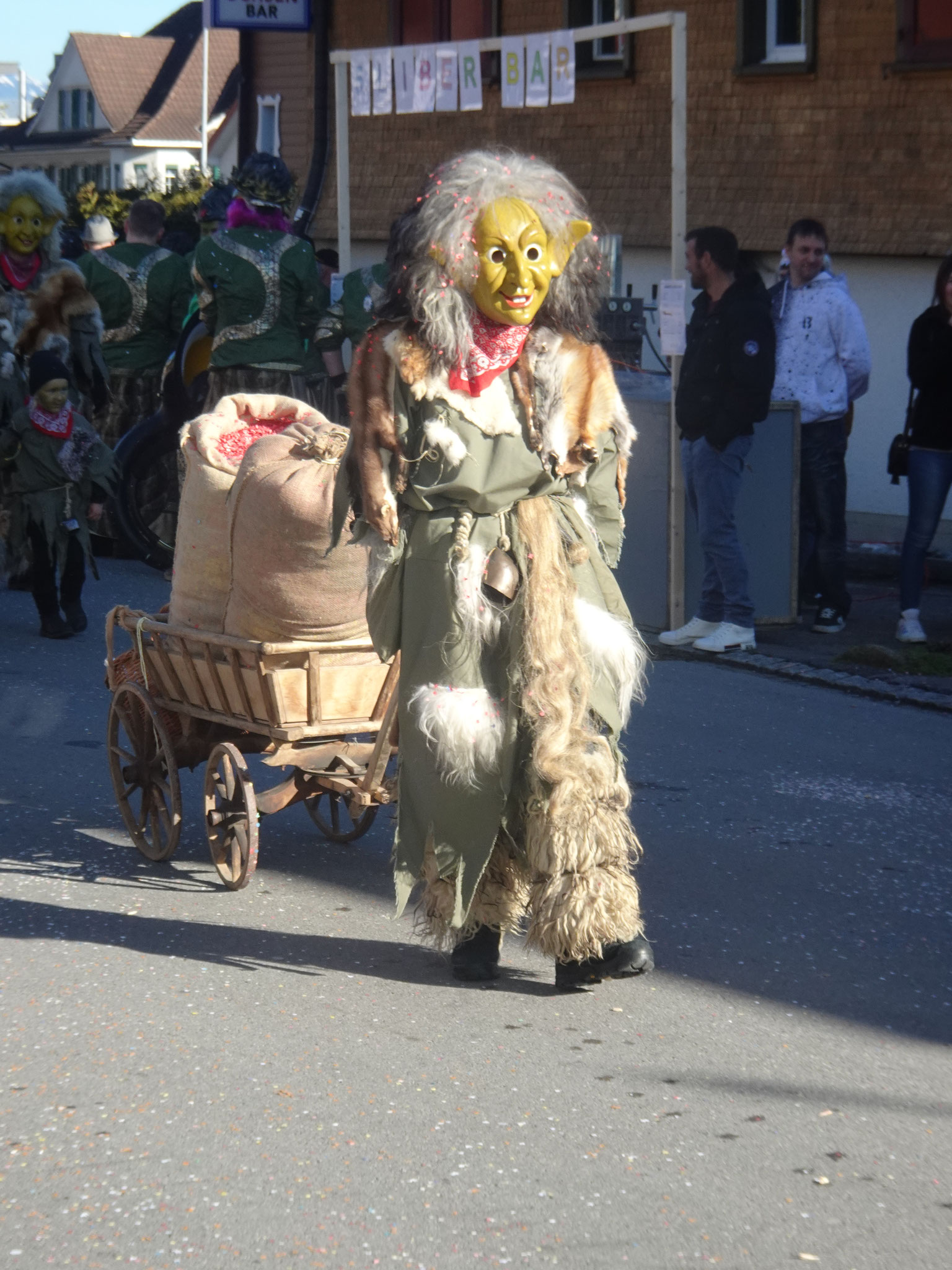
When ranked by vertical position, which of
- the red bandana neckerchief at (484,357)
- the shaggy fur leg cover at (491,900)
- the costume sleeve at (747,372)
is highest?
the red bandana neckerchief at (484,357)

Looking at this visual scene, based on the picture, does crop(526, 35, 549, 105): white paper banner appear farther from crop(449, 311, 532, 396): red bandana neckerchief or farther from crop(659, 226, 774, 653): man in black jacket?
crop(449, 311, 532, 396): red bandana neckerchief

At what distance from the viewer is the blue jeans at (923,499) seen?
8883 mm

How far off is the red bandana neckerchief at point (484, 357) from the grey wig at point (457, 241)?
3 cm

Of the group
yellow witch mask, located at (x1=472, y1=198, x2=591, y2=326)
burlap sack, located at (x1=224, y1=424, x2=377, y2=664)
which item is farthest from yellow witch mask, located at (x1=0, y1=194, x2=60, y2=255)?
yellow witch mask, located at (x1=472, y1=198, x2=591, y2=326)

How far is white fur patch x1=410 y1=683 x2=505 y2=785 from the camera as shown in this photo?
168 inches

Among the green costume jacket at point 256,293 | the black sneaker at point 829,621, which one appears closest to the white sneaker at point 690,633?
the black sneaker at point 829,621

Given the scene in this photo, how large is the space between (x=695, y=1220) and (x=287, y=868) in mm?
2585

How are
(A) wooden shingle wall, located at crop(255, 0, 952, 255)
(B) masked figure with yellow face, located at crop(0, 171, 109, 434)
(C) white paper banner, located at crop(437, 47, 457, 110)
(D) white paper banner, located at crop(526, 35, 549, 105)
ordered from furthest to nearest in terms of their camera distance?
(A) wooden shingle wall, located at crop(255, 0, 952, 255) < (C) white paper banner, located at crop(437, 47, 457, 110) < (B) masked figure with yellow face, located at crop(0, 171, 109, 434) < (D) white paper banner, located at crop(526, 35, 549, 105)

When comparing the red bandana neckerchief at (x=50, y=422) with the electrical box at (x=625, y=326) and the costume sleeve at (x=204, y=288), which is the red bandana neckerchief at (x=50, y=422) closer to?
the costume sleeve at (x=204, y=288)

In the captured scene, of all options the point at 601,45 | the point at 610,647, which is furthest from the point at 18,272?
the point at 601,45

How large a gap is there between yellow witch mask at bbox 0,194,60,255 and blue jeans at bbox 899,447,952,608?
504 centimetres

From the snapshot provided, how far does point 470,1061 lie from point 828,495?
6.28m

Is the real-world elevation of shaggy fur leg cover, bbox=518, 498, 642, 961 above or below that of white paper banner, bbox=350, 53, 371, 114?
below

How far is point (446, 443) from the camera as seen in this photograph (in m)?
4.24
